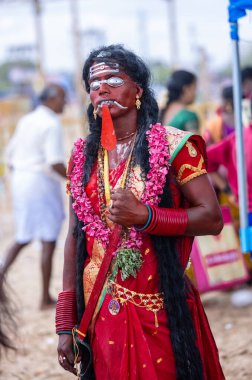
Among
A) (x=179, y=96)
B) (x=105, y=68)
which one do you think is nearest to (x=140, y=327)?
(x=105, y=68)

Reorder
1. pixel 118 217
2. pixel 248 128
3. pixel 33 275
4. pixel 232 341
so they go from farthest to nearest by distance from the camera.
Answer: pixel 33 275
pixel 232 341
pixel 248 128
pixel 118 217

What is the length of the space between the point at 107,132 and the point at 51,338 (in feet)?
10.6

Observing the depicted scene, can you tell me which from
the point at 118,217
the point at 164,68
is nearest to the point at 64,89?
the point at 118,217

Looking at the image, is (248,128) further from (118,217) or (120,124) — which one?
(118,217)

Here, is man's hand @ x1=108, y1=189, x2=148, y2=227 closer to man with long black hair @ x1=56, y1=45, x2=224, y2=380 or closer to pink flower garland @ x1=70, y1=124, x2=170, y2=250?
man with long black hair @ x1=56, y1=45, x2=224, y2=380

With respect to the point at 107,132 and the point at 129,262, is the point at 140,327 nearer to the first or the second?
the point at 129,262

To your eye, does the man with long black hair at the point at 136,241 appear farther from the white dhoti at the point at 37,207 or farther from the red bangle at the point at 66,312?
the white dhoti at the point at 37,207

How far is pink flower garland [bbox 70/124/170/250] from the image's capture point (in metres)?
2.60

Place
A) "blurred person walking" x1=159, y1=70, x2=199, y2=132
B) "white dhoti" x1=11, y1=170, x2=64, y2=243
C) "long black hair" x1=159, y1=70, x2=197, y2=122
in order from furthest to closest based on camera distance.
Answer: "white dhoti" x1=11, y1=170, x2=64, y2=243, "long black hair" x1=159, y1=70, x2=197, y2=122, "blurred person walking" x1=159, y1=70, x2=199, y2=132

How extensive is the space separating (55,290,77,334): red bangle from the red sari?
10 centimetres

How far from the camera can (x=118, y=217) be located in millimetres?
2465

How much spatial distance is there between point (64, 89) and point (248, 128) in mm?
2529

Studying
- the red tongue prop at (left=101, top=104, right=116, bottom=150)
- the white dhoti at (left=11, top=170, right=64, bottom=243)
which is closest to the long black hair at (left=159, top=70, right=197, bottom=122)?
the white dhoti at (left=11, top=170, right=64, bottom=243)

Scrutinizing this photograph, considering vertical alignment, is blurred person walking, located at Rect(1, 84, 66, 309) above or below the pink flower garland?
below
